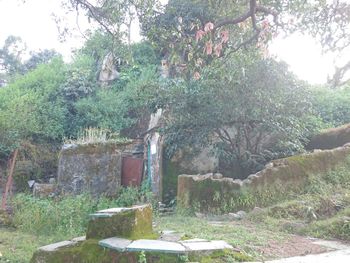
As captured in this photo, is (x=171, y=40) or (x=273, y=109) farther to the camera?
(x=273, y=109)

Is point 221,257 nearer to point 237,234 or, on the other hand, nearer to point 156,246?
point 156,246

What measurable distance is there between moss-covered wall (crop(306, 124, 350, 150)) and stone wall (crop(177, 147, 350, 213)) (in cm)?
221

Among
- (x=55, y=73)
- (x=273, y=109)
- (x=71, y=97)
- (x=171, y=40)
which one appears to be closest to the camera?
(x=171, y=40)

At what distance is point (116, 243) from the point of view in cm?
324

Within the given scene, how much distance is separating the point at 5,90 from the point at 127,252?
1261 cm

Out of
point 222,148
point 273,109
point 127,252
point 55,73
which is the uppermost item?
point 55,73

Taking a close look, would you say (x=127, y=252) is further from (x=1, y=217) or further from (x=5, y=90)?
(x=5, y=90)

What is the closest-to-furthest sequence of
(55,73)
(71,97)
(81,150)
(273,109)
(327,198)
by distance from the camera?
(327,198), (273,109), (81,150), (71,97), (55,73)

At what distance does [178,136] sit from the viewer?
8.51m

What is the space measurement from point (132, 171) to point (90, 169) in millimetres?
1035

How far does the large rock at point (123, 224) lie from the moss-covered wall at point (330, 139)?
6874 millimetres

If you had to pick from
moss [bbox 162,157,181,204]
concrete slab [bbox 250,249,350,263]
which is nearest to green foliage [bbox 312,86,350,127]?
moss [bbox 162,157,181,204]

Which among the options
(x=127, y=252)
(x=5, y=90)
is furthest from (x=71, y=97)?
(x=127, y=252)

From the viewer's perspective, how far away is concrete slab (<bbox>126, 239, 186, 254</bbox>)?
9.85 feet
